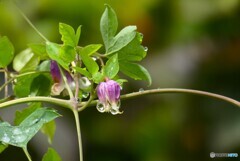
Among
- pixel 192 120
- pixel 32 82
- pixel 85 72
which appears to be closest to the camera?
→ pixel 85 72

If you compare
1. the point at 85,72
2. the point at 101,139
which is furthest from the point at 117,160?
the point at 85,72

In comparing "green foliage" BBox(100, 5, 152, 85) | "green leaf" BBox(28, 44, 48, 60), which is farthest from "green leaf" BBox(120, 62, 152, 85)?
"green leaf" BBox(28, 44, 48, 60)

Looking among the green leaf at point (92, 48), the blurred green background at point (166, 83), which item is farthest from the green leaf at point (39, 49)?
the blurred green background at point (166, 83)

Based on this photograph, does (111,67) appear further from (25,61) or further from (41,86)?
(25,61)

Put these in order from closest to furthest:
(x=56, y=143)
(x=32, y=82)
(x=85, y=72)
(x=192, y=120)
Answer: (x=85, y=72) → (x=32, y=82) → (x=56, y=143) → (x=192, y=120)

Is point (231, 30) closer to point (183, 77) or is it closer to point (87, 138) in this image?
point (183, 77)

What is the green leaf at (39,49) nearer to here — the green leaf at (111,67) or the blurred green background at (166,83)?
the green leaf at (111,67)

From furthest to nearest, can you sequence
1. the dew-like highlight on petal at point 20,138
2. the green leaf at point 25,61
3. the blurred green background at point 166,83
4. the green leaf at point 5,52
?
1. the blurred green background at point 166,83
2. the green leaf at point 25,61
3. the green leaf at point 5,52
4. the dew-like highlight on petal at point 20,138
